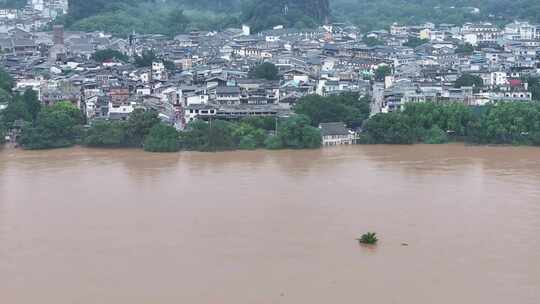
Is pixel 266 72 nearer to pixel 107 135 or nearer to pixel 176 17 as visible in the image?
pixel 107 135

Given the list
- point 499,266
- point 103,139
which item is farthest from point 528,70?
point 499,266

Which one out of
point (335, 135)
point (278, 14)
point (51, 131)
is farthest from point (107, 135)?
point (278, 14)

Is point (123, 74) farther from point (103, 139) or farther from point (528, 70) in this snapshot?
point (528, 70)

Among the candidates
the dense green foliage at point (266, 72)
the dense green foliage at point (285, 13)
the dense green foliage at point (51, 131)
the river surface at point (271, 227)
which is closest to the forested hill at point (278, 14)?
the dense green foliage at point (285, 13)

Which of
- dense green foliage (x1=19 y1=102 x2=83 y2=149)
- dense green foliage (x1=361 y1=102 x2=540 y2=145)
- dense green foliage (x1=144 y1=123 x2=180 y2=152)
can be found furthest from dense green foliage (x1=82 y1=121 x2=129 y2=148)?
dense green foliage (x1=361 y1=102 x2=540 y2=145)

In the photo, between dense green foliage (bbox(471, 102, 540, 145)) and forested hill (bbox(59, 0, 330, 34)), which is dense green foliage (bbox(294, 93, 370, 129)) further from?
forested hill (bbox(59, 0, 330, 34))
